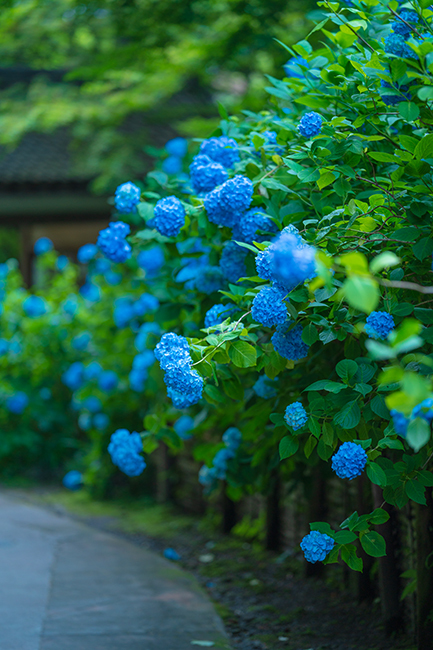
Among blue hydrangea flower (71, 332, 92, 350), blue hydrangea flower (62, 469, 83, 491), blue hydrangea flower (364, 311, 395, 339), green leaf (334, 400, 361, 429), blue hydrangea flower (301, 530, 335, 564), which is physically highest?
blue hydrangea flower (364, 311, 395, 339)

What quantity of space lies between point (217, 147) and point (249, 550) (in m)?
2.31

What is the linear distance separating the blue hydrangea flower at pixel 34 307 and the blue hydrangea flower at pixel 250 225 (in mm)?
3812

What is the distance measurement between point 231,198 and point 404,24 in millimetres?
662

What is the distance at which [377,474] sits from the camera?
1698 mm

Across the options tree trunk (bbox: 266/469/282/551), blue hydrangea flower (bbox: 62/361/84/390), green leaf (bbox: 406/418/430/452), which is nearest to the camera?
green leaf (bbox: 406/418/430/452)

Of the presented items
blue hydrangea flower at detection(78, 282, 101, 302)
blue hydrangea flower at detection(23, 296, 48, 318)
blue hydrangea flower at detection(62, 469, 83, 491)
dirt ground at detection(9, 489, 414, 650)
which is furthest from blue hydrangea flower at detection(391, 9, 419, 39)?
blue hydrangea flower at detection(23, 296, 48, 318)

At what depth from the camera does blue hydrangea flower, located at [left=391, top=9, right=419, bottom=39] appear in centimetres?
193

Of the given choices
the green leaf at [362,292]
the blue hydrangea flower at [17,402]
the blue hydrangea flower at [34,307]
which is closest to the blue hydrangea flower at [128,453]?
the green leaf at [362,292]

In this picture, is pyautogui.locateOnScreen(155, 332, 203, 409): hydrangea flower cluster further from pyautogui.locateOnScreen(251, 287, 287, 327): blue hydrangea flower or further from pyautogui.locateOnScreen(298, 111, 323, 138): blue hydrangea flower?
pyautogui.locateOnScreen(298, 111, 323, 138): blue hydrangea flower

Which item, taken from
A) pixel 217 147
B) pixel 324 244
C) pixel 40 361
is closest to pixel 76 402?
pixel 40 361

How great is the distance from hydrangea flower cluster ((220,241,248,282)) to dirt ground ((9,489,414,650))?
139cm

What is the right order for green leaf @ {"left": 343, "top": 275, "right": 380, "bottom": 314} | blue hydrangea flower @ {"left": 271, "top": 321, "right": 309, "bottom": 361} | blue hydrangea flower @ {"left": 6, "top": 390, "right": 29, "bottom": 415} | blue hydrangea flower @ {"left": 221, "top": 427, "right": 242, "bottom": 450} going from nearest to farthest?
green leaf @ {"left": 343, "top": 275, "right": 380, "bottom": 314}, blue hydrangea flower @ {"left": 271, "top": 321, "right": 309, "bottom": 361}, blue hydrangea flower @ {"left": 221, "top": 427, "right": 242, "bottom": 450}, blue hydrangea flower @ {"left": 6, "top": 390, "right": 29, "bottom": 415}

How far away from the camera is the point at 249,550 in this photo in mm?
3781

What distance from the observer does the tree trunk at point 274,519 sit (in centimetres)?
360
